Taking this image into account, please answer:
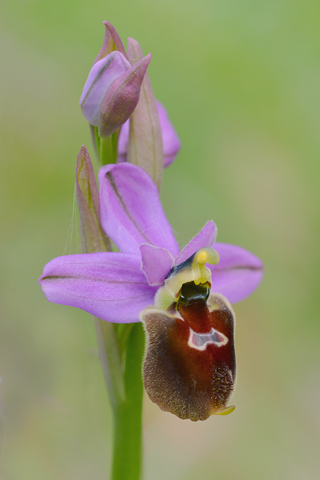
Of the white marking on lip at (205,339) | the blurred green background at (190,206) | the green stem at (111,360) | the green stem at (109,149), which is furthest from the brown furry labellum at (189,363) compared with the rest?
the blurred green background at (190,206)

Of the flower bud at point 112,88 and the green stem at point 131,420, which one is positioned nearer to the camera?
the flower bud at point 112,88

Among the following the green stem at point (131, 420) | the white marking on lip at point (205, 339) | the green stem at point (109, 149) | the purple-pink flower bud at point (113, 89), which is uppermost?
the purple-pink flower bud at point (113, 89)

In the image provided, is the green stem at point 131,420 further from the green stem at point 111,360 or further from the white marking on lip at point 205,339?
the white marking on lip at point 205,339

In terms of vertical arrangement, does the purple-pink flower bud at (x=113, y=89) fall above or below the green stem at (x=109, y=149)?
above

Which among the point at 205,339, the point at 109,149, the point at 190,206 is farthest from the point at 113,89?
the point at 190,206

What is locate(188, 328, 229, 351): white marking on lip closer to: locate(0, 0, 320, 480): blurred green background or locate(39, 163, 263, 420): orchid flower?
locate(39, 163, 263, 420): orchid flower

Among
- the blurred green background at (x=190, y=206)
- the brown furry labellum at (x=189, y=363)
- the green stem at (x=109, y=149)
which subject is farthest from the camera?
the blurred green background at (x=190, y=206)

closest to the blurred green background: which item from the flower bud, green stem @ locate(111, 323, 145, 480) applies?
green stem @ locate(111, 323, 145, 480)

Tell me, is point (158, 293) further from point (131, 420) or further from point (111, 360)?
point (131, 420)
